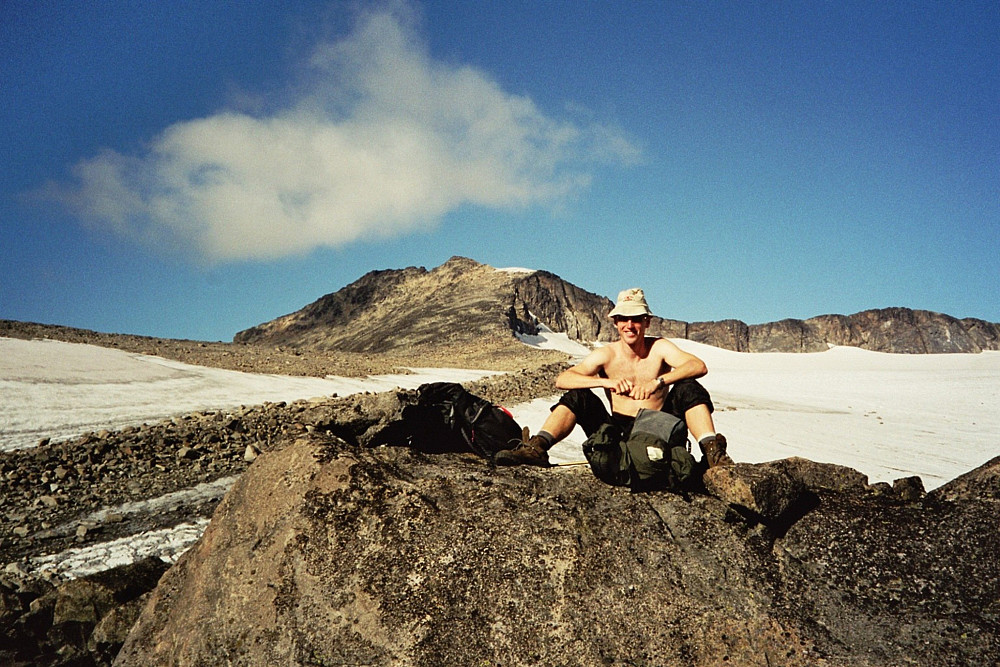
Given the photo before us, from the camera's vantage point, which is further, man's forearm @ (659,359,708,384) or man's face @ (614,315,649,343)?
man's face @ (614,315,649,343)

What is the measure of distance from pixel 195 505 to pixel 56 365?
11389 mm

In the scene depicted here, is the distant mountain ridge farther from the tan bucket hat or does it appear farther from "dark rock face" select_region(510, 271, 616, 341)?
the tan bucket hat

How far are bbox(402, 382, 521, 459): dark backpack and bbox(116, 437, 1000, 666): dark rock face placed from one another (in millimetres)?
858

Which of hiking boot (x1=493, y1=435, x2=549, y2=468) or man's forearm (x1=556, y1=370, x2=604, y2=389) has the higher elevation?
man's forearm (x1=556, y1=370, x2=604, y2=389)

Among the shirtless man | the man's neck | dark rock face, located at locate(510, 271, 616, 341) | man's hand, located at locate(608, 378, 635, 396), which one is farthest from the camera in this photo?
dark rock face, located at locate(510, 271, 616, 341)

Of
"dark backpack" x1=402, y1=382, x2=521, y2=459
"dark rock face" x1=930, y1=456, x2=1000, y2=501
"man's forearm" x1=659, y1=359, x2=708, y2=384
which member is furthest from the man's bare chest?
"dark rock face" x1=930, y1=456, x2=1000, y2=501

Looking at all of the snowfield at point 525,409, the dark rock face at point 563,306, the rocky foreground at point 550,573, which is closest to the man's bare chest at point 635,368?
the rocky foreground at point 550,573

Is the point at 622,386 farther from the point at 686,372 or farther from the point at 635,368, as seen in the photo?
the point at 686,372

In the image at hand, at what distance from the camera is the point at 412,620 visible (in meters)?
2.97

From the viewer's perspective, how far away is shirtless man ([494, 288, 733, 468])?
4.33 metres

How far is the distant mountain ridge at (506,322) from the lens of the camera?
56250mm

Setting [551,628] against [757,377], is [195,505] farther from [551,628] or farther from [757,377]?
[757,377]

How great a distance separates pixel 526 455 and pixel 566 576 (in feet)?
3.81

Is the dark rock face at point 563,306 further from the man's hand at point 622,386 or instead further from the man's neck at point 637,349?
the man's hand at point 622,386
